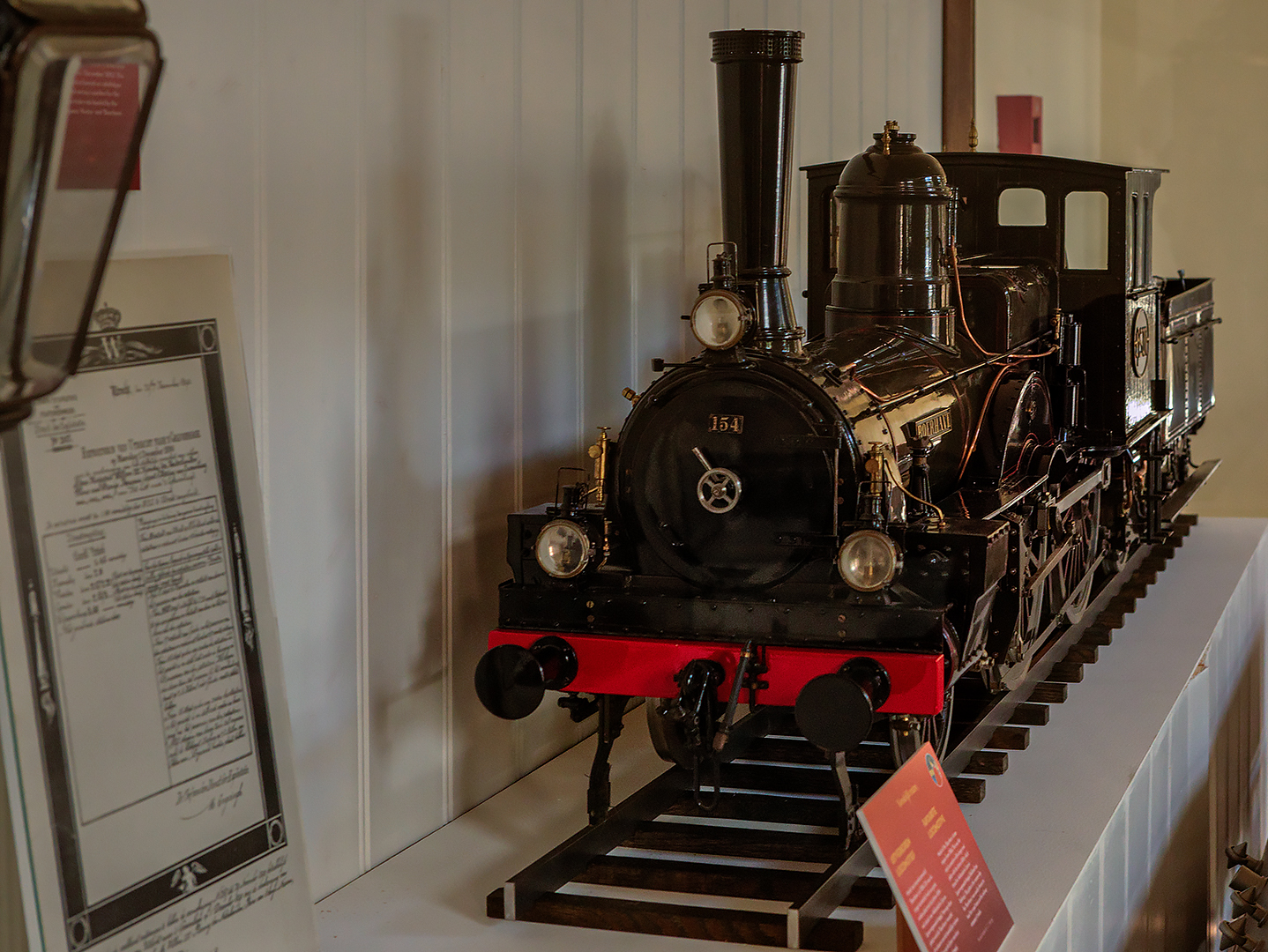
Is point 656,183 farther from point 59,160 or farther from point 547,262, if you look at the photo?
point 59,160

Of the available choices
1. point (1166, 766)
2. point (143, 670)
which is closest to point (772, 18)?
point (1166, 766)

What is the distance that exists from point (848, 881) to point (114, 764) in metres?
1.58

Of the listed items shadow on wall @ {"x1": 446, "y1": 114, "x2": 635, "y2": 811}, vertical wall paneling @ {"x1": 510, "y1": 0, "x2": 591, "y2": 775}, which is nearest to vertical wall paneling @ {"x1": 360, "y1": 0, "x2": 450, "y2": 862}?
shadow on wall @ {"x1": 446, "y1": 114, "x2": 635, "y2": 811}

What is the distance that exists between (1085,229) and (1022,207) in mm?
1231

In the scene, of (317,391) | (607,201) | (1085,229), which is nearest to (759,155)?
(607,201)

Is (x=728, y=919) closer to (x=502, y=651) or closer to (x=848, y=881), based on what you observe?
(x=848, y=881)

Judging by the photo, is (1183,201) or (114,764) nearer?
(114,764)

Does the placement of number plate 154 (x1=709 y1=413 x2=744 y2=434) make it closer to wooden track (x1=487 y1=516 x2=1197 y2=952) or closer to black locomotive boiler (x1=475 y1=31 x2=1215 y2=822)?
black locomotive boiler (x1=475 y1=31 x2=1215 y2=822)

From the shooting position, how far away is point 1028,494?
3.93 metres

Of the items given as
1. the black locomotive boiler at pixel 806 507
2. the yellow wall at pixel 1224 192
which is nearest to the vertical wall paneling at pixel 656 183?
the black locomotive boiler at pixel 806 507

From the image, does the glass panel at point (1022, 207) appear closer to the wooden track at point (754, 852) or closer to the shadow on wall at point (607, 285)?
the shadow on wall at point (607, 285)

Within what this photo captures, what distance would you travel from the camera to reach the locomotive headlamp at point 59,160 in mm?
1245

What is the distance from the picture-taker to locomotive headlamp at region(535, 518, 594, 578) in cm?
335

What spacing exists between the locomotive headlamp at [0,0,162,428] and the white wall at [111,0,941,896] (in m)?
1.14
